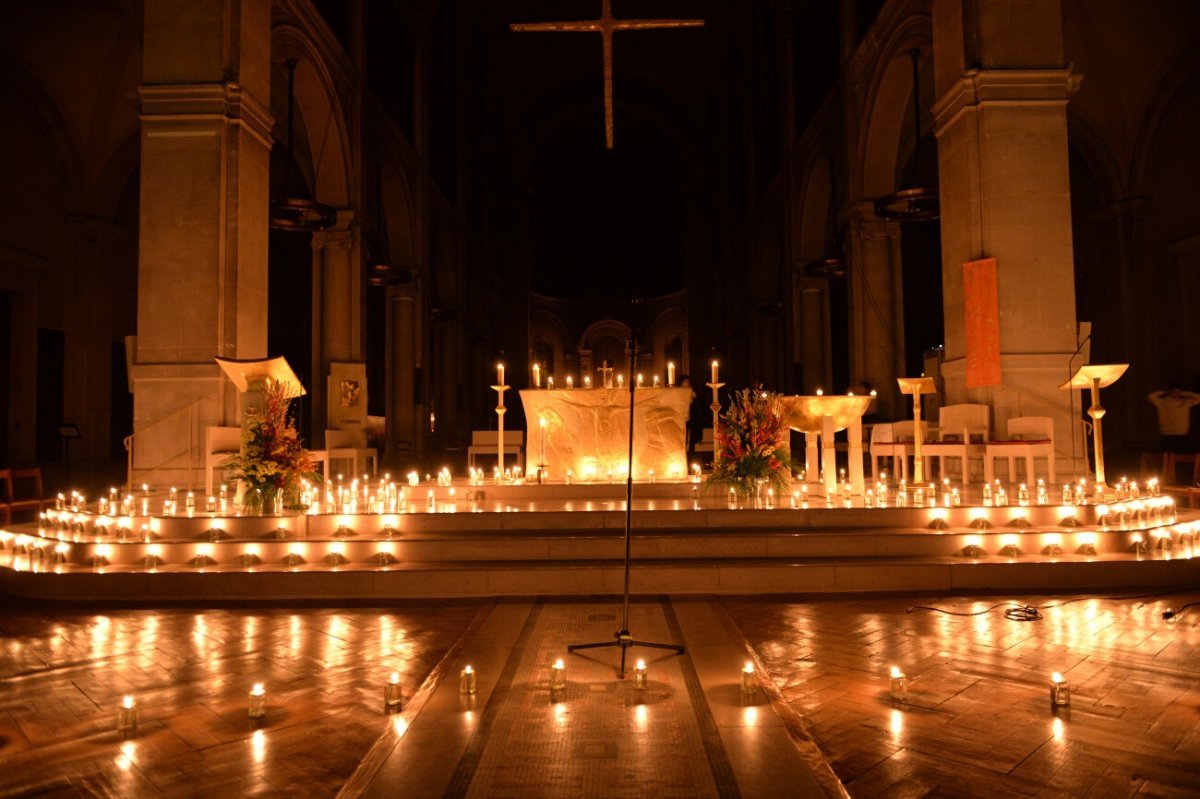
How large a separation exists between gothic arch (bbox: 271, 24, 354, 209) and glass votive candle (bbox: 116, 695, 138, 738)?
9.92 m

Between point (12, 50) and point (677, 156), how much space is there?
20.3m

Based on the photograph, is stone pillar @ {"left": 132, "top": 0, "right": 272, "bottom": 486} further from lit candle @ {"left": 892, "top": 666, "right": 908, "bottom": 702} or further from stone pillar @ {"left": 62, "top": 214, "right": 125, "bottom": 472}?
lit candle @ {"left": 892, "top": 666, "right": 908, "bottom": 702}

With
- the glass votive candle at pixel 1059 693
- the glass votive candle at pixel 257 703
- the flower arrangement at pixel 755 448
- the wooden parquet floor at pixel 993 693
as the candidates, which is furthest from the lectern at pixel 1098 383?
the glass votive candle at pixel 257 703

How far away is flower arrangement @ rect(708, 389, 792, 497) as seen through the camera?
676cm

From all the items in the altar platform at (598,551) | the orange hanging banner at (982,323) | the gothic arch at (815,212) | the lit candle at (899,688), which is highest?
the gothic arch at (815,212)

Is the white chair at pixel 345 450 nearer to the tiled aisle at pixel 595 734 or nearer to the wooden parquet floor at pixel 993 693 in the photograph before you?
the tiled aisle at pixel 595 734

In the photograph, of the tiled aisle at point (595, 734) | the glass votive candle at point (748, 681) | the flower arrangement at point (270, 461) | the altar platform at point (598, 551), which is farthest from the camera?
the flower arrangement at point (270, 461)

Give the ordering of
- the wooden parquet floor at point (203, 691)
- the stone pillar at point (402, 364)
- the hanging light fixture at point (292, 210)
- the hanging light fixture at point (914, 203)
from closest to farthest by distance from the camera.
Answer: the wooden parquet floor at point (203, 691) < the hanging light fixture at point (914, 203) < the hanging light fixture at point (292, 210) < the stone pillar at point (402, 364)

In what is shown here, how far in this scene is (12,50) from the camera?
39.9 feet

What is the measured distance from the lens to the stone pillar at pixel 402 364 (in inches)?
599

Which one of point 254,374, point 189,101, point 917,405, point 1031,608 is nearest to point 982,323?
point 917,405

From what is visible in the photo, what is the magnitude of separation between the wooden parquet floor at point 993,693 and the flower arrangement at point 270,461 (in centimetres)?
373

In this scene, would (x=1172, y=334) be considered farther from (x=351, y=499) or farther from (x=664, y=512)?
(x=351, y=499)

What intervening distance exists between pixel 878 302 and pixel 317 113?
946 centimetres
